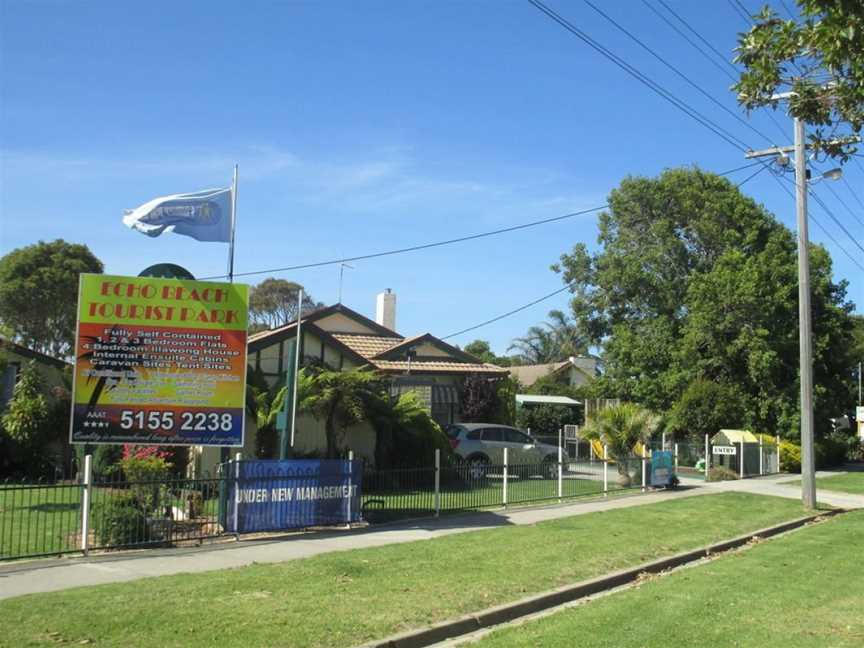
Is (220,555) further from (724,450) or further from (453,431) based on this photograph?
(724,450)

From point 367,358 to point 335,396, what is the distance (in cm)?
628

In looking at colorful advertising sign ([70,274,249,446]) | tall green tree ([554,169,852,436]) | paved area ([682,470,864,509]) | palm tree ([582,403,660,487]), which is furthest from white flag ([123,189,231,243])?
tall green tree ([554,169,852,436])

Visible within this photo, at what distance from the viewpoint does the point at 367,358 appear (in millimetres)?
26359

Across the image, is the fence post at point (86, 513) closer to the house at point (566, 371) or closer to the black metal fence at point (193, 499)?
the black metal fence at point (193, 499)

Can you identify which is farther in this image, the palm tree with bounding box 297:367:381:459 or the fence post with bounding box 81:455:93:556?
the palm tree with bounding box 297:367:381:459

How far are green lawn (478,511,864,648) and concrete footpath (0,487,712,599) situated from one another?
430cm

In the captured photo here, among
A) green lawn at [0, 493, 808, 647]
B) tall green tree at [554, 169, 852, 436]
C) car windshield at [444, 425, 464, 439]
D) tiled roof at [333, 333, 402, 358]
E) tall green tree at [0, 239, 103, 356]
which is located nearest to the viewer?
green lawn at [0, 493, 808, 647]

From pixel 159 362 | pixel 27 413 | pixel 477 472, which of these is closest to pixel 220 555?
pixel 159 362

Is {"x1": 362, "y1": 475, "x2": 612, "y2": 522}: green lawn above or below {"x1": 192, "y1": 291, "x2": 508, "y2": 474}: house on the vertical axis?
below

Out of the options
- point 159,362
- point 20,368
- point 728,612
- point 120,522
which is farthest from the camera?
point 20,368

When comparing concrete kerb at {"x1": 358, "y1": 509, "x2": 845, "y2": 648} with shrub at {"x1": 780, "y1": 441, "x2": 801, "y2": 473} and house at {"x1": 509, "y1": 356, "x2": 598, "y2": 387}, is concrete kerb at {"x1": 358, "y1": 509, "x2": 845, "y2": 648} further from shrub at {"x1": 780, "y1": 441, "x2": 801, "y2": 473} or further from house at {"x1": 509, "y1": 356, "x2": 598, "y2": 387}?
house at {"x1": 509, "y1": 356, "x2": 598, "y2": 387}

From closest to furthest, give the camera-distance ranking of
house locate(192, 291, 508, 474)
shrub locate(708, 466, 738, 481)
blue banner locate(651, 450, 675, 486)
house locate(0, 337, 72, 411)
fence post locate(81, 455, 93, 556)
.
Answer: fence post locate(81, 455, 93, 556), house locate(192, 291, 508, 474), house locate(0, 337, 72, 411), blue banner locate(651, 450, 675, 486), shrub locate(708, 466, 738, 481)

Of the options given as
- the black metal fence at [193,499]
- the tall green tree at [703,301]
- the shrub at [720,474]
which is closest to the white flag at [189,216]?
the black metal fence at [193,499]

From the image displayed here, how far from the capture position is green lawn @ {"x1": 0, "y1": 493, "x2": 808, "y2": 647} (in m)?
7.16
